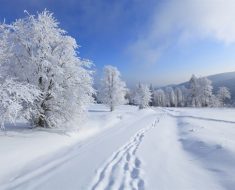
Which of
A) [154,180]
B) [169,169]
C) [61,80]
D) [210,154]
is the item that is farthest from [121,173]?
[61,80]

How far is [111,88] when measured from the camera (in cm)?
5831

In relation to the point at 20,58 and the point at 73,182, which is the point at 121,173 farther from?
the point at 20,58

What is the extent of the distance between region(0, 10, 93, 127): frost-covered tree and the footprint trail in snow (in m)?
8.61

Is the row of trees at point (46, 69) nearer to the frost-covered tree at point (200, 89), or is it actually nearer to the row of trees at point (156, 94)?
the row of trees at point (156, 94)

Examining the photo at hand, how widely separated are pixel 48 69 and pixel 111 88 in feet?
127

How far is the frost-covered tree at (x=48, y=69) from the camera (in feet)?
62.6

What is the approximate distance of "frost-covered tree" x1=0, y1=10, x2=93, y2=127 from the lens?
19.1 m

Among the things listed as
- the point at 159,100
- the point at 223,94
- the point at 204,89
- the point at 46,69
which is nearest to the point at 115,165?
the point at 46,69

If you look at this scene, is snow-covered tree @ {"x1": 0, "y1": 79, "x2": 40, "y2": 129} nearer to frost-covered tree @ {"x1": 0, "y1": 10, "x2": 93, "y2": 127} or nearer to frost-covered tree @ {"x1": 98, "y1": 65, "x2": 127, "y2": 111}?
frost-covered tree @ {"x1": 0, "y1": 10, "x2": 93, "y2": 127}

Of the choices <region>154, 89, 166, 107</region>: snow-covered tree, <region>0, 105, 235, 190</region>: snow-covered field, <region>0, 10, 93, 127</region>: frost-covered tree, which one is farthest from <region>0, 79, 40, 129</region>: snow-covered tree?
<region>154, 89, 166, 107</region>: snow-covered tree

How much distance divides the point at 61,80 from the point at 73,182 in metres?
12.1

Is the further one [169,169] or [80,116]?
[80,116]

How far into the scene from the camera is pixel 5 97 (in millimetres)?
13938

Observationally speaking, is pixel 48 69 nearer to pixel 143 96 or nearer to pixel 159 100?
pixel 143 96
